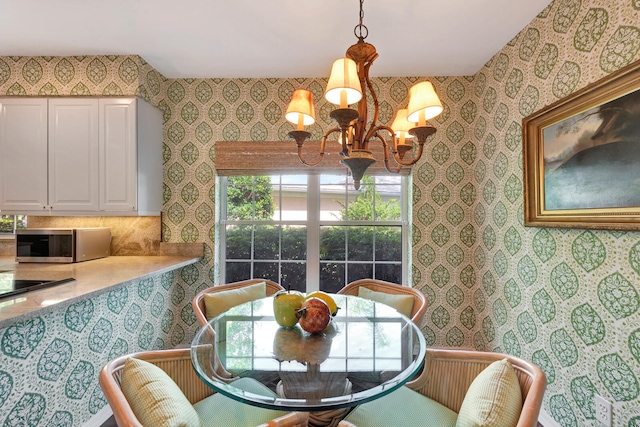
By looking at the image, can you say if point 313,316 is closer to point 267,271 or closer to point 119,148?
point 267,271

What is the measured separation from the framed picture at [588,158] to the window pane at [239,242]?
7.72 ft

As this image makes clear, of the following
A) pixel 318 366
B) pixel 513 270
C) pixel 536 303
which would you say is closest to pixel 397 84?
pixel 513 270

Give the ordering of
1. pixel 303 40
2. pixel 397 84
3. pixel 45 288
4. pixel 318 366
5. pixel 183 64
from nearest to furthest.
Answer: pixel 318 366 < pixel 45 288 < pixel 303 40 < pixel 183 64 < pixel 397 84

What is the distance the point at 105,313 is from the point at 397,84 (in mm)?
2944

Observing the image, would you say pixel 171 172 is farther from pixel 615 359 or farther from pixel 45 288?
pixel 615 359

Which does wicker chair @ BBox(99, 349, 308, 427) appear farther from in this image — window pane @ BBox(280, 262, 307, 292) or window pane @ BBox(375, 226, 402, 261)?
window pane @ BBox(375, 226, 402, 261)

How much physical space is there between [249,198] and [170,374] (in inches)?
77.8

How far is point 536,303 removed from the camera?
6.74ft

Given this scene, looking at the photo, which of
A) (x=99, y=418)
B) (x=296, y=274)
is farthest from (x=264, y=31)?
(x=99, y=418)

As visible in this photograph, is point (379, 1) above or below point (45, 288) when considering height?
above

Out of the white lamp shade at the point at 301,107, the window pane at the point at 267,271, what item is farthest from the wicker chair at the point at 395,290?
the white lamp shade at the point at 301,107

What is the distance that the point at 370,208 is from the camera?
3039 mm

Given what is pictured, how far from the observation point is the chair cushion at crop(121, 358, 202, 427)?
3.04ft

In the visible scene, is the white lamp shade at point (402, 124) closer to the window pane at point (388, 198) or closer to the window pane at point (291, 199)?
the window pane at point (388, 198)
